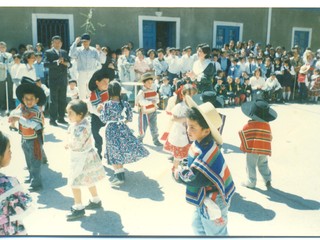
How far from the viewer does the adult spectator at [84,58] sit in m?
7.81

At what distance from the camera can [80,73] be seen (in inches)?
320

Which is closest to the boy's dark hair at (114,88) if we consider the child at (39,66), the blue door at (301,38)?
the child at (39,66)

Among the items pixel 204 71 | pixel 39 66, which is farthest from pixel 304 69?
pixel 39 66

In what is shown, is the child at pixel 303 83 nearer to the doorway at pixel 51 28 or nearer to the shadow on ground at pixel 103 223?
the doorway at pixel 51 28

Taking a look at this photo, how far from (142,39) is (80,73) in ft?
13.7

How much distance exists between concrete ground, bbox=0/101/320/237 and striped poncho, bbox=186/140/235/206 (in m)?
0.93

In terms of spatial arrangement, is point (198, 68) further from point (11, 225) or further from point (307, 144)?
point (11, 225)

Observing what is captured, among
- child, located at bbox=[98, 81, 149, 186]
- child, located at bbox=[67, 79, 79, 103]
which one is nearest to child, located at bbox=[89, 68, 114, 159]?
child, located at bbox=[98, 81, 149, 186]

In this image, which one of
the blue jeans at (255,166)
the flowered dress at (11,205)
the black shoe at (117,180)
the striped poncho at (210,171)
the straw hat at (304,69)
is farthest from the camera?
the straw hat at (304,69)

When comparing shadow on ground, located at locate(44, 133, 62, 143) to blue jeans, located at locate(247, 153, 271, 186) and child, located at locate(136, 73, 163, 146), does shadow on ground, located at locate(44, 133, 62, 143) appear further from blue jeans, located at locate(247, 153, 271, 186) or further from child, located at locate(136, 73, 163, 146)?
Result: blue jeans, located at locate(247, 153, 271, 186)

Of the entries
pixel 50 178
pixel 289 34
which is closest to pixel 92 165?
pixel 50 178

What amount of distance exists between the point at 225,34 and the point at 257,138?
9.66 metres

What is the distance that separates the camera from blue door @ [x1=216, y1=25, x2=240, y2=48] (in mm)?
13477

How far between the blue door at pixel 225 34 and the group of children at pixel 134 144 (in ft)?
26.8
